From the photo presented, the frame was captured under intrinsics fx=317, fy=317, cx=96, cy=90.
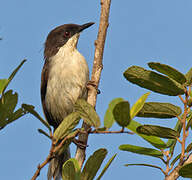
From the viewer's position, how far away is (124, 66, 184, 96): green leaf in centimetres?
194

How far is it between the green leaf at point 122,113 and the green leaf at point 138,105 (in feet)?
0.22

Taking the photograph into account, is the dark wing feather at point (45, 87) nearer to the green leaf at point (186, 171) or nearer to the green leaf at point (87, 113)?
the green leaf at point (87, 113)

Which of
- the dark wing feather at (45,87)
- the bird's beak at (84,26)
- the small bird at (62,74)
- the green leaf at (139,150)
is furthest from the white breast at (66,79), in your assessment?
the green leaf at (139,150)

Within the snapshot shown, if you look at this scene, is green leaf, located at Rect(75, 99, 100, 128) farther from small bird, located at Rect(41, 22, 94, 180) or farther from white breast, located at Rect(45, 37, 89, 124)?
white breast, located at Rect(45, 37, 89, 124)

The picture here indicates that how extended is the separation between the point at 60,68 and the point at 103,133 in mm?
4569

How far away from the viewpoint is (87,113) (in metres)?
1.84

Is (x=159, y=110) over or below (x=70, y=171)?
over

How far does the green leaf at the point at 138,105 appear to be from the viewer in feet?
5.67

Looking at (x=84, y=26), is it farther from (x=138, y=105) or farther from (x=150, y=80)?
(x=138, y=105)

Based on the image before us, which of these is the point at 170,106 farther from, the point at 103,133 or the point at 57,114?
the point at 57,114

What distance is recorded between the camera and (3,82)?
5.95 ft

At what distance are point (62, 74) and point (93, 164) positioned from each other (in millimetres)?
4235

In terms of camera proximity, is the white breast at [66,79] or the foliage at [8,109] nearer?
the foliage at [8,109]

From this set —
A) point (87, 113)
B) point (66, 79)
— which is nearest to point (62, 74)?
point (66, 79)
